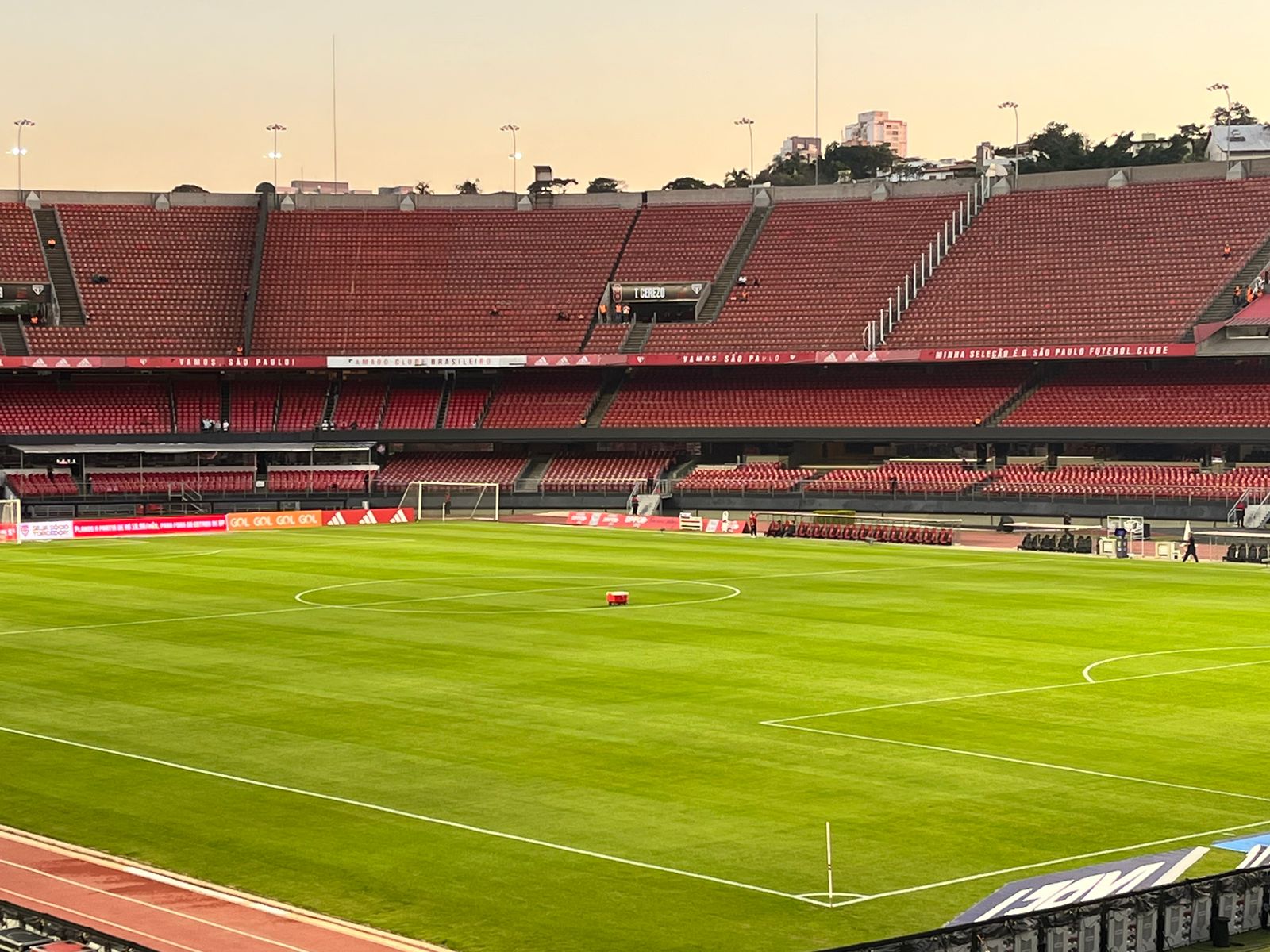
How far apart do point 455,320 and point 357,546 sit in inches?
1234

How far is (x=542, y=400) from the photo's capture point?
10150 centimetres

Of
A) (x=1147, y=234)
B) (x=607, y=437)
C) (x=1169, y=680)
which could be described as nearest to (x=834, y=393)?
(x=607, y=437)

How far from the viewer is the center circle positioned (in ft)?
161

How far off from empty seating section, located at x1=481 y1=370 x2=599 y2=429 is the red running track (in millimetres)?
76750

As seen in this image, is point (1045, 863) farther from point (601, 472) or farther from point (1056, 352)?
point (601, 472)

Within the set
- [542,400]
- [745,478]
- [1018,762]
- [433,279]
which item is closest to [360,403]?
[433,279]

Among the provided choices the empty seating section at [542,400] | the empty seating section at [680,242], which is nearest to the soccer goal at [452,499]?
the empty seating section at [542,400]

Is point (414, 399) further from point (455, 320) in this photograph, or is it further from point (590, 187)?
point (590, 187)

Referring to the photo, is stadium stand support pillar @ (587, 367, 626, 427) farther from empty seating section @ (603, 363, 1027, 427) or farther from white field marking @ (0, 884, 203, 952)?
white field marking @ (0, 884, 203, 952)

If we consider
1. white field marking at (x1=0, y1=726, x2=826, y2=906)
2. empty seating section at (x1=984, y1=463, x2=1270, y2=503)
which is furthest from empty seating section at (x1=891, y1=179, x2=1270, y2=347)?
white field marking at (x1=0, y1=726, x2=826, y2=906)

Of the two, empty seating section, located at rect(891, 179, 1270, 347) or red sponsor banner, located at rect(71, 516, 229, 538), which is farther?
empty seating section, located at rect(891, 179, 1270, 347)

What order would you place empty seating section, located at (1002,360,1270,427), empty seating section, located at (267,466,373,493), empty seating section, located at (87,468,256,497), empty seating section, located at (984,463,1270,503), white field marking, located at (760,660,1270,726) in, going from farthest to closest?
1. empty seating section, located at (267,466,373,493)
2. empty seating section, located at (87,468,256,497)
3. empty seating section, located at (1002,360,1270,427)
4. empty seating section, located at (984,463,1270,503)
5. white field marking, located at (760,660,1270,726)

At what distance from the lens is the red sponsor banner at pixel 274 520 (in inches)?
3349

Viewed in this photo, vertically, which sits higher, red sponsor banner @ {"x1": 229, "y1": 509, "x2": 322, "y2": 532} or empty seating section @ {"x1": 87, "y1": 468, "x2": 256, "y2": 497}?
empty seating section @ {"x1": 87, "y1": 468, "x2": 256, "y2": 497}
